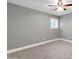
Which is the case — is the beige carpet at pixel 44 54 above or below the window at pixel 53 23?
below

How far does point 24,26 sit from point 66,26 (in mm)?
4080

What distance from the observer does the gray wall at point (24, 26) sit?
3.81 metres

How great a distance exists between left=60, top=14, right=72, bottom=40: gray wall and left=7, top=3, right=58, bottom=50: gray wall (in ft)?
6.11

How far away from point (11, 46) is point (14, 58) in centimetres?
89

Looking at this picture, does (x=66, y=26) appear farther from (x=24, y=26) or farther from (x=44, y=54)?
(x=44, y=54)

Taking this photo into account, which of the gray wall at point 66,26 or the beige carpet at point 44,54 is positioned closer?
the beige carpet at point 44,54

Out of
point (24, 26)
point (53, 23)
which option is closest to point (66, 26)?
point (53, 23)

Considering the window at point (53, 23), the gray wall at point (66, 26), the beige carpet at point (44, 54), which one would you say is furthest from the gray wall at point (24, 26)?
the gray wall at point (66, 26)

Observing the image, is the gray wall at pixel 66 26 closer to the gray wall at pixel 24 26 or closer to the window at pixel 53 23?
the window at pixel 53 23

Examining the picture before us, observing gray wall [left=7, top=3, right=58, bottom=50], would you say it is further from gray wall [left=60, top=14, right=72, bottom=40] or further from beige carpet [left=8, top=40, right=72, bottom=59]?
gray wall [left=60, top=14, right=72, bottom=40]

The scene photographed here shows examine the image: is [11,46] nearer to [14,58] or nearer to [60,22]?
[14,58]

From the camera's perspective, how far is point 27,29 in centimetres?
464

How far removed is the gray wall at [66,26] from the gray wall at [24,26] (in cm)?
186
